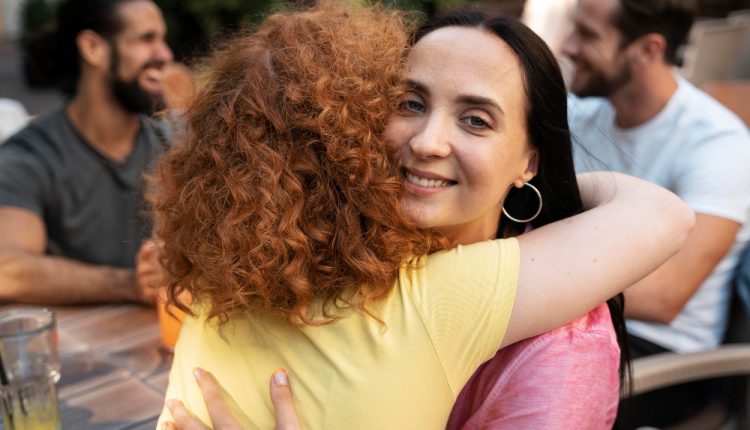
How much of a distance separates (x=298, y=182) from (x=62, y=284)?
127 centimetres

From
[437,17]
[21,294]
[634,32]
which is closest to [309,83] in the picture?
[437,17]

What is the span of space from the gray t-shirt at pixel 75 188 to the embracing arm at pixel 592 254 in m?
1.67

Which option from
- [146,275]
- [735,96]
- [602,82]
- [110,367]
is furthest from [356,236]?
[735,96]

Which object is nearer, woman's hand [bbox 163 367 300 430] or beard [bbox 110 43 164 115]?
woman's hand [bbox 163 367 300 430]

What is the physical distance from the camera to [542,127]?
53.0 inches

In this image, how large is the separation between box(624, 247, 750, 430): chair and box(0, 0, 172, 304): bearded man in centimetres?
133

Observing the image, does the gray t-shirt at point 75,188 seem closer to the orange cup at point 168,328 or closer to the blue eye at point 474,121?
the orange cup at point 168,328

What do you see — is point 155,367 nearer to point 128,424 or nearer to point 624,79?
point 128,424

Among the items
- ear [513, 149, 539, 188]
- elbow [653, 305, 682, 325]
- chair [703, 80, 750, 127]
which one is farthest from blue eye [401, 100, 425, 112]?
chair [703, 80, 750, 127]

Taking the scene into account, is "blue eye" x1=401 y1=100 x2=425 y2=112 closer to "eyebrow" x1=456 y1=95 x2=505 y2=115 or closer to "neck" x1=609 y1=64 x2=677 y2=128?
"eyebrow" x1=456 y1=95 x2=505 y2=115

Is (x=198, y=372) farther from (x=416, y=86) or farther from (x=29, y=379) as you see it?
(x=416, y=86)

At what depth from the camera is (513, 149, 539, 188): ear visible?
4.54 ft

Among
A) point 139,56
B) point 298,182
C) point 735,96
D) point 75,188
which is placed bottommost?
point 75,188

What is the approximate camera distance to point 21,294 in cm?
210
